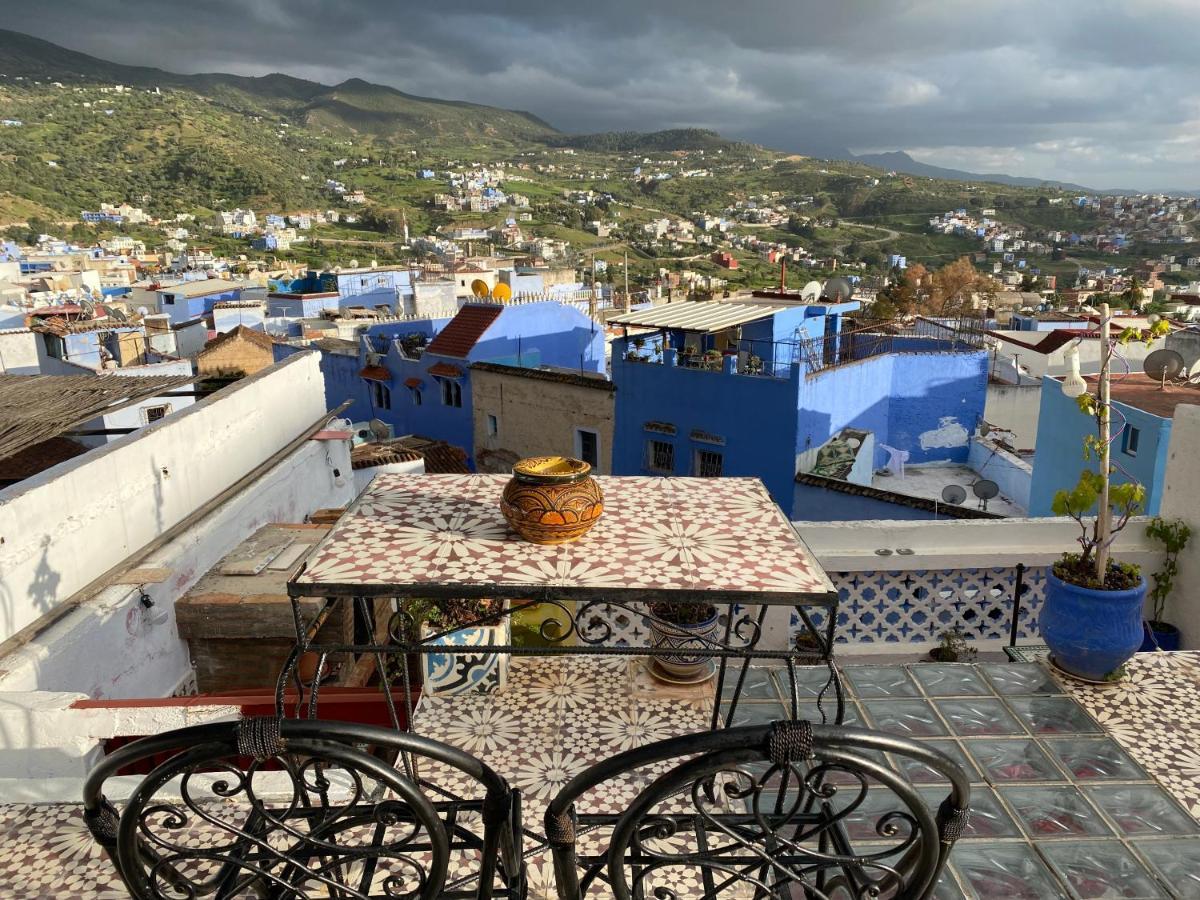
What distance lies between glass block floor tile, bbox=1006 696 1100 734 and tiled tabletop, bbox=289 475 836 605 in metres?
2.21

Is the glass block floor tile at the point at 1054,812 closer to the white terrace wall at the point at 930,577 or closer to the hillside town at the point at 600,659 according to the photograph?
the hillside town at the point at 600,659

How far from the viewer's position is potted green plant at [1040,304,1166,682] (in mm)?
4398

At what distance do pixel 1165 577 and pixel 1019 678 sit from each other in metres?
1.71

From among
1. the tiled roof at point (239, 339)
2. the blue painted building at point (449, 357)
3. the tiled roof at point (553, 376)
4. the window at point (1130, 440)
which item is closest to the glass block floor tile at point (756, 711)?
the window at point (1130, 440)

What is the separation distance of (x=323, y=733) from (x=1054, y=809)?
352 centimetres

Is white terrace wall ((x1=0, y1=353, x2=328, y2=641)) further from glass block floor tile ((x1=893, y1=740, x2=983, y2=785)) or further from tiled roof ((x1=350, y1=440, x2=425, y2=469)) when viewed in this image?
tiled roof ((x1=350, y1=440, x2=425, y2=469))

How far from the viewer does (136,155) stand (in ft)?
367

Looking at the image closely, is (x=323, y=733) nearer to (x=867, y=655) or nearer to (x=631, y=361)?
(x=867, y=655)

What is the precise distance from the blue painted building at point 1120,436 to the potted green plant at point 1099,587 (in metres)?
5.80

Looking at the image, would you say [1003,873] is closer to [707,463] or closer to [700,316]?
[707,463]

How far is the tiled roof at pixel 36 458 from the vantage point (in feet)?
26.3

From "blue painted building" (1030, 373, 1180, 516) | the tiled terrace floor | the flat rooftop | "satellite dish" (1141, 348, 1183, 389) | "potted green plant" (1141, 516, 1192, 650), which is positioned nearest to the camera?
the tiled terrace floor

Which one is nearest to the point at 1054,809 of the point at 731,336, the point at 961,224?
the point at 731,336

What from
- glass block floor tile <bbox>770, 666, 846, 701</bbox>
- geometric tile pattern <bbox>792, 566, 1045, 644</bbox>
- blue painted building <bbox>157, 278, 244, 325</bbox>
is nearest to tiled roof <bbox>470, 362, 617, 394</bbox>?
geometric tile pattern <bbox>792, 566, 1045, 644</bbox>
